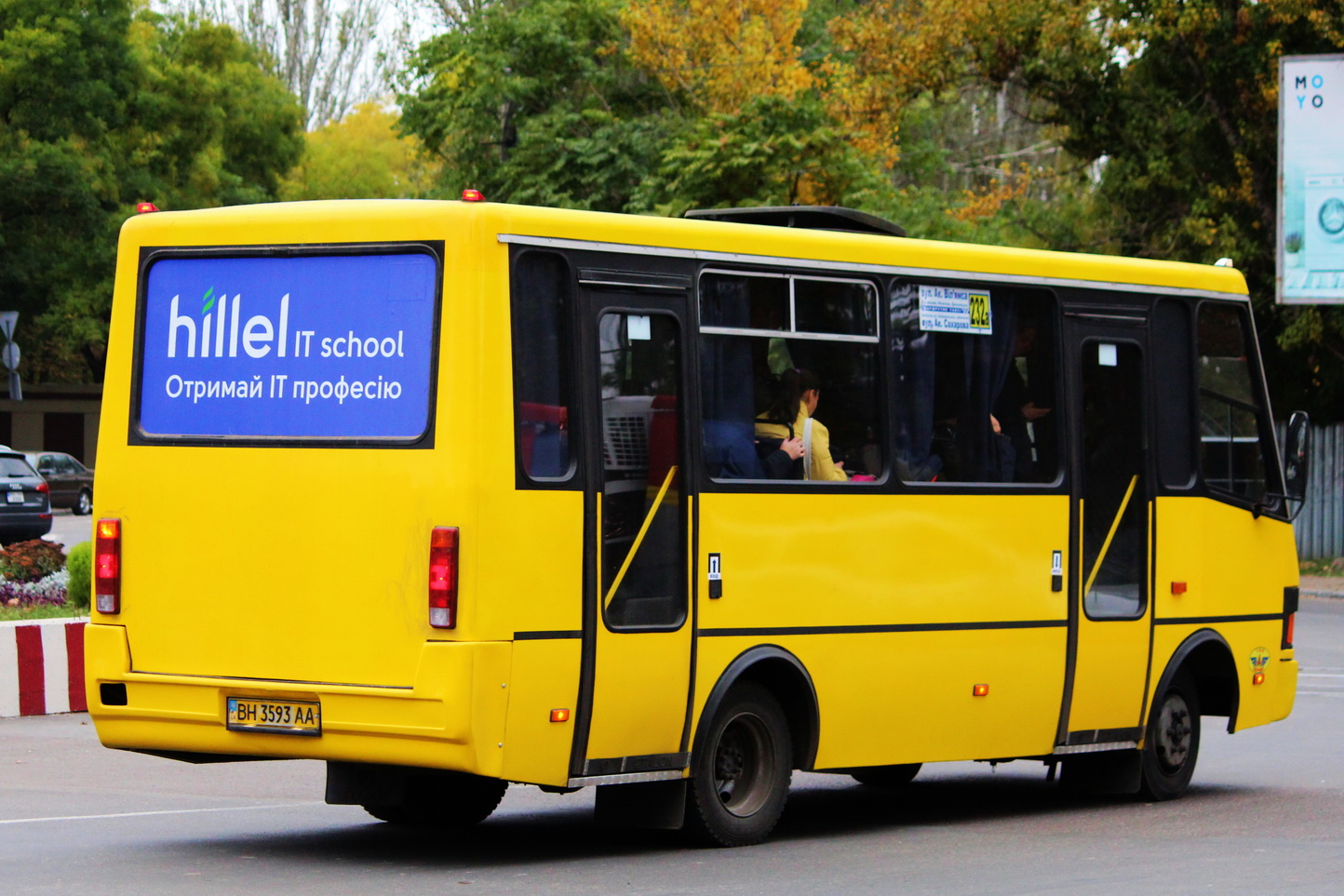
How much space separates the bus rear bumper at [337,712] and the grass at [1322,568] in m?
27.0

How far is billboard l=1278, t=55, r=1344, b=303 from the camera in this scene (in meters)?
30.0

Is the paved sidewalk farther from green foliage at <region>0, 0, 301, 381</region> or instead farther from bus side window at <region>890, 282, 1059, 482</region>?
green foliage at <region>0, 0, 301, 381</region>

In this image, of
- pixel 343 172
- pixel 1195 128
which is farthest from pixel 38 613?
pixel 343 172

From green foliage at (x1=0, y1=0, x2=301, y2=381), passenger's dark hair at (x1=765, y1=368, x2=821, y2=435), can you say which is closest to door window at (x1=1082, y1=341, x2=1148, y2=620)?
passenger's dark hair at (x1=765, y1=368, x2=821, y2=435)

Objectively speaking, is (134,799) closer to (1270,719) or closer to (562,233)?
(562,233)

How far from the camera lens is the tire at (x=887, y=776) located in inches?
482

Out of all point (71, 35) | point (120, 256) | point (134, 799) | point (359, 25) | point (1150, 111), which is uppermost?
point (359, 25)

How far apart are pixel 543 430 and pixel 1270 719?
19.2 ft

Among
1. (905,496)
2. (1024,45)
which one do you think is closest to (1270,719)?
(905,496)

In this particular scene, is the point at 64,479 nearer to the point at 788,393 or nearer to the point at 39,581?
the point at 39,581

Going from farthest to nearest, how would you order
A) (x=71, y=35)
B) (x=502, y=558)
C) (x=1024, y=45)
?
(x=71, y=35), (x=1024, y=45), (x=502, y=558)

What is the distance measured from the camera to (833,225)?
1099 centimetres

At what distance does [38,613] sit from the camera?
16.7m

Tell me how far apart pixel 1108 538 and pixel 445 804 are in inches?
152
